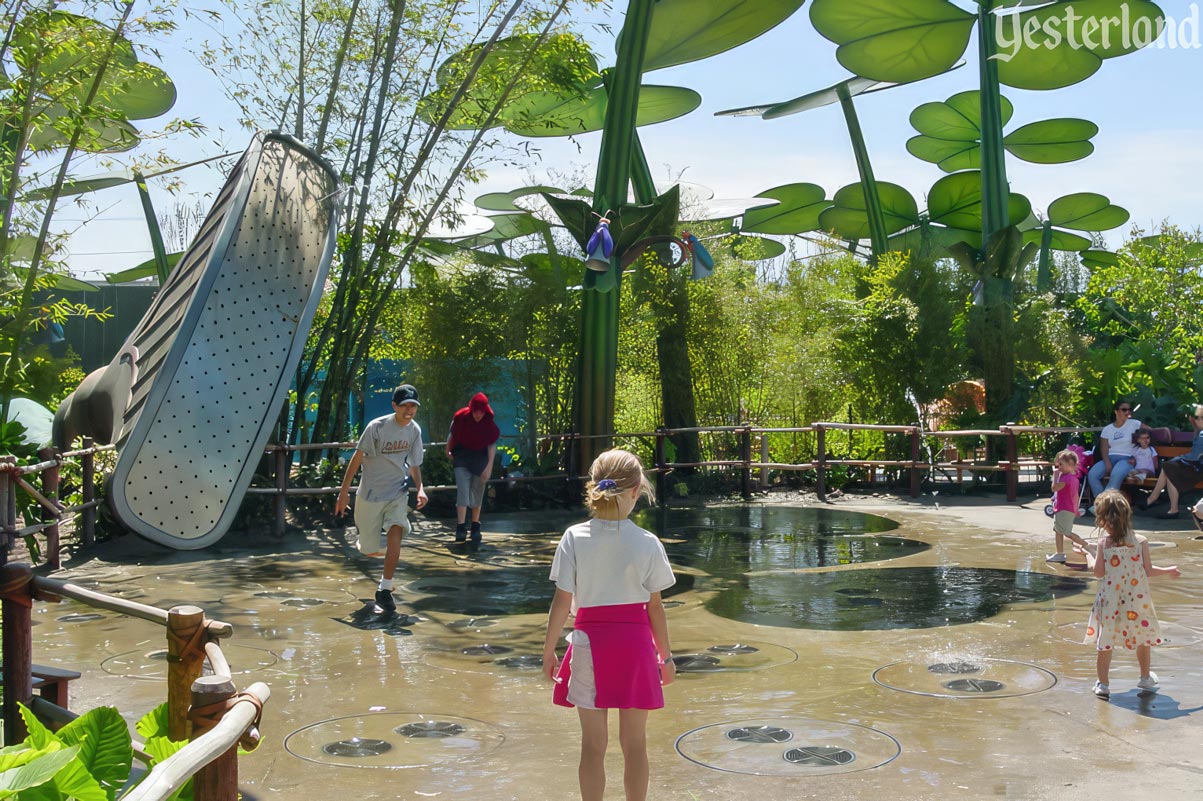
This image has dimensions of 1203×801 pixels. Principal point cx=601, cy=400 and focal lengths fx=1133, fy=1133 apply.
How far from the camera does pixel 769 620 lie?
6402 millimetres

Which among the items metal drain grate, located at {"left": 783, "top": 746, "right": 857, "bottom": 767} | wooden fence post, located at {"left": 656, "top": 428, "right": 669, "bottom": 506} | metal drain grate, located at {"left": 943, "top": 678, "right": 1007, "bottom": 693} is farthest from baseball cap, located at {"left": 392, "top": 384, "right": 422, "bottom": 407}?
wooden fence post, located at {"left": 656, "top": 428, "right": 669, "bottom": 506}

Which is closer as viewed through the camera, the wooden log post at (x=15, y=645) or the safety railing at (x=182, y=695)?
the safety railing at (x=182, y=695)

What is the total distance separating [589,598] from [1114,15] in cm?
1866

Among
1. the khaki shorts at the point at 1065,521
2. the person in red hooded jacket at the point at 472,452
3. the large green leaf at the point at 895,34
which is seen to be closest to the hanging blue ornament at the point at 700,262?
the person in red hooded jacket at the point at 472,452

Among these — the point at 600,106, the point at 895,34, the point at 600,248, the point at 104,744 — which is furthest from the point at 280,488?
the point at 895,34

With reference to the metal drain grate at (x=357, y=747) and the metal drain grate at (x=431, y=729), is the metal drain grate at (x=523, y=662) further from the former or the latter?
the metal drain grate at (x=357, y=747)

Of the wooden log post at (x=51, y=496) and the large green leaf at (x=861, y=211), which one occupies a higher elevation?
the large green leaf at (x=861, y=211)

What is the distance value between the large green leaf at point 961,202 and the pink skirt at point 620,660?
81.1 feet

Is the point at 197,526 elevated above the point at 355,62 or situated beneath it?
situated beneath

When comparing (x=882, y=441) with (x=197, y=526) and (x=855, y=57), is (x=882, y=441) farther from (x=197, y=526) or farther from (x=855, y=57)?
(x=197, y=526)

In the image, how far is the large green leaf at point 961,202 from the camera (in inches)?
1029

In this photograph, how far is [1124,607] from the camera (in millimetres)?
4855

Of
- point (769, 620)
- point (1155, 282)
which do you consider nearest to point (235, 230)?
point (769, 620)

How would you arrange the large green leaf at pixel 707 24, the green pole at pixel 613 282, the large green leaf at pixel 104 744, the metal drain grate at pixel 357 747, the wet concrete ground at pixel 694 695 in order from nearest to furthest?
1. the large green leaf at pixel 104 744
2. the wet concrete ground at pixel 694 695
3. the metal drain grate at pixel 357 747
4. the green pole at pixel 613 282
5. the large green leaf at pixel 707 24
